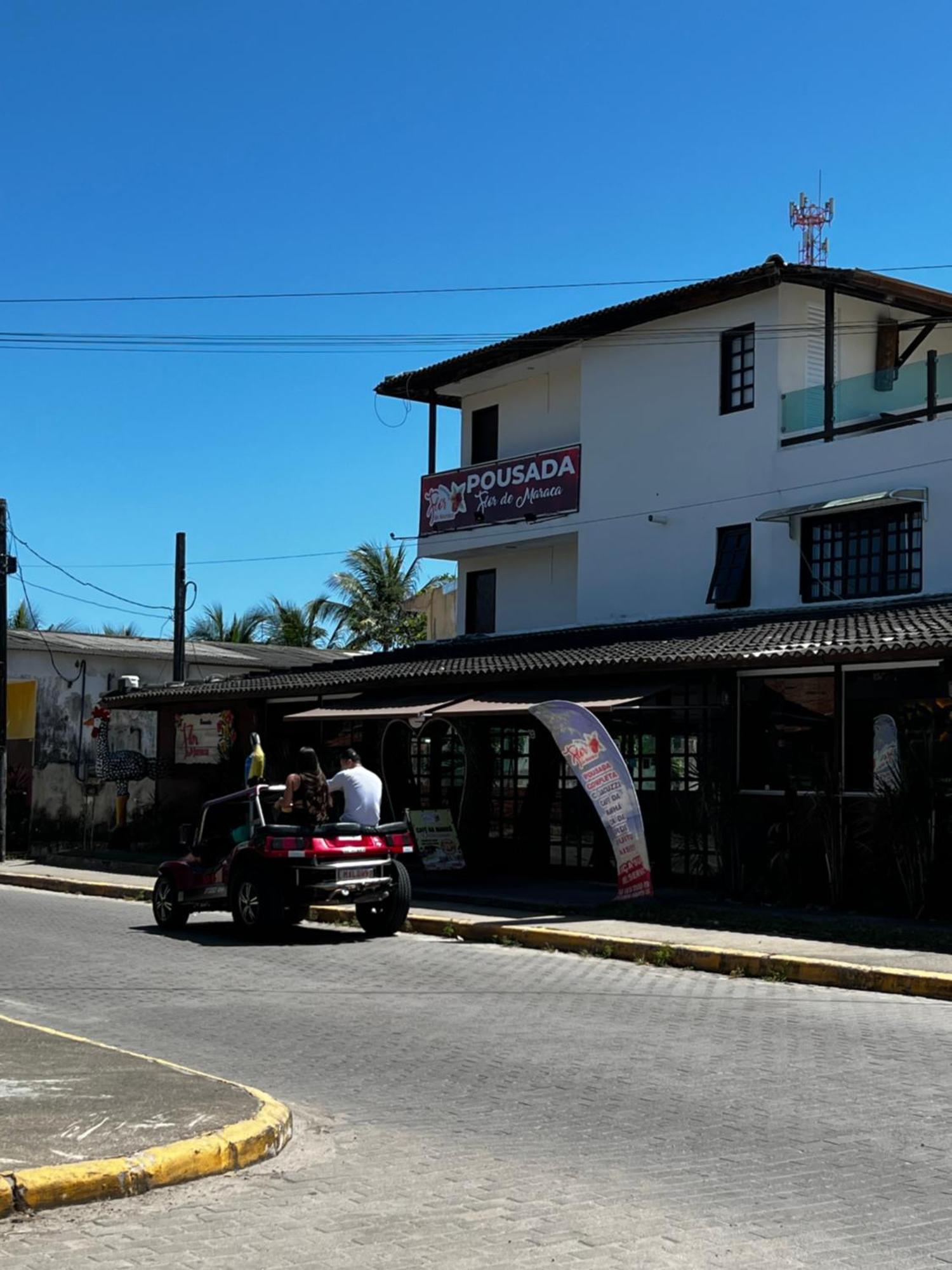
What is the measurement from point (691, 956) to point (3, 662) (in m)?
18.6

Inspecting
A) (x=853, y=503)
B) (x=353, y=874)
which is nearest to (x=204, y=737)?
(x=853, y=503)

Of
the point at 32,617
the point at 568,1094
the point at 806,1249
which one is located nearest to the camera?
the point at 806,1249

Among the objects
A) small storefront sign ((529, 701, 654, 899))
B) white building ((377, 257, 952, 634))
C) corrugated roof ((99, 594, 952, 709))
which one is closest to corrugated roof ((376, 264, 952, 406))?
white building ((377, 257, 952, 634))

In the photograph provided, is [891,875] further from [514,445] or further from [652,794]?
[514,445]

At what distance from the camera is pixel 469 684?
73.1ft

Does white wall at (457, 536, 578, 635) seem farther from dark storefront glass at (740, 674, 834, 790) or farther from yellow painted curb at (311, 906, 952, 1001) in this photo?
yellow painted curb at (311, 906, 952, 1001)

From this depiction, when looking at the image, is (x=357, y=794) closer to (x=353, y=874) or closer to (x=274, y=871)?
(x=353, y=874)

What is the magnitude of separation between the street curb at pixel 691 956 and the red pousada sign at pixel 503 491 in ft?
39.8

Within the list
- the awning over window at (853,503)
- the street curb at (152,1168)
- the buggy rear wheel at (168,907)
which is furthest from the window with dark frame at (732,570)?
the street curb at (152,1168)

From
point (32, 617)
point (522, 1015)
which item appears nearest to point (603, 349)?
point (522, 1015)

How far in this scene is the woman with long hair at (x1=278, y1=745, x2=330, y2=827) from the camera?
1502 cm

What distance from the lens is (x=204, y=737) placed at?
1177 inches

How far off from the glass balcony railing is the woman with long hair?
11.8 m

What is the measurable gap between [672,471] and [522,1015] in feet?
54.8
